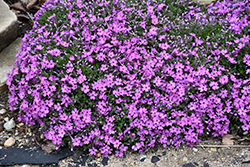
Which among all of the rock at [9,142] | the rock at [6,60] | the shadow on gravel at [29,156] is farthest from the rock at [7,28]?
the shadow on gravel at [29,156]

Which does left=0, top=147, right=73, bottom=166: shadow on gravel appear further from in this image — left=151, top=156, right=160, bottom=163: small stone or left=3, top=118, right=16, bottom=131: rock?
left=151, top=156, right=160, bottom=163: small stone

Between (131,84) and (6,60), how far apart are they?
2562 millimetres

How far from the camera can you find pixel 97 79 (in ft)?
12.1

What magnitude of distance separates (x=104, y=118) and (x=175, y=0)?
251 centimetres

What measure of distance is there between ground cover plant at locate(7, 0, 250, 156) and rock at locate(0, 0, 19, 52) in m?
1.04

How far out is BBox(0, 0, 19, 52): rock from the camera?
466 centimetres

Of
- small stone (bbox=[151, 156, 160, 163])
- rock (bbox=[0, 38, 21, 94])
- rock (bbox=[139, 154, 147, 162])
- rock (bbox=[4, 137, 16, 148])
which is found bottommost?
small stone (bbox=[151, 156, 160, 163])

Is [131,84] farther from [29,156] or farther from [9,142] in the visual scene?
[9,142]

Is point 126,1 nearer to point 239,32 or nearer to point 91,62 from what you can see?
point 91,62

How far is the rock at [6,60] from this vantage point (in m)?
4.44

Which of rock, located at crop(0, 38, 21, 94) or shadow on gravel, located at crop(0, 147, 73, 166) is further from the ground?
rock, located at crop(0, 38, 21, 94)

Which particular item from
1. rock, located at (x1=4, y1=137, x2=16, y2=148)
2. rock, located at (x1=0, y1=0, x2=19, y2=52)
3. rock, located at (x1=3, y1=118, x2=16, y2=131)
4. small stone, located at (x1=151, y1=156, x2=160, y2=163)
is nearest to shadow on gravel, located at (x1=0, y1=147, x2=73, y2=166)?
rock, located at (x1=4, y1=137, x2=16, y2=148)

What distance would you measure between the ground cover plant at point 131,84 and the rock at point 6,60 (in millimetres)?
545

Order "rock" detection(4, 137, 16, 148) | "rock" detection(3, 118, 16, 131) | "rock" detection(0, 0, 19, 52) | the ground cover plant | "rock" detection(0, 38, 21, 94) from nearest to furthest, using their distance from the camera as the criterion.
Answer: the ground cover plant, "rock" detection(4, 137, 16, 148), "rock" detection(3, 118, 16, 131), "rock" detection(0, 38, 21, 94), "rock" detection(0, 0, 19, 52)
